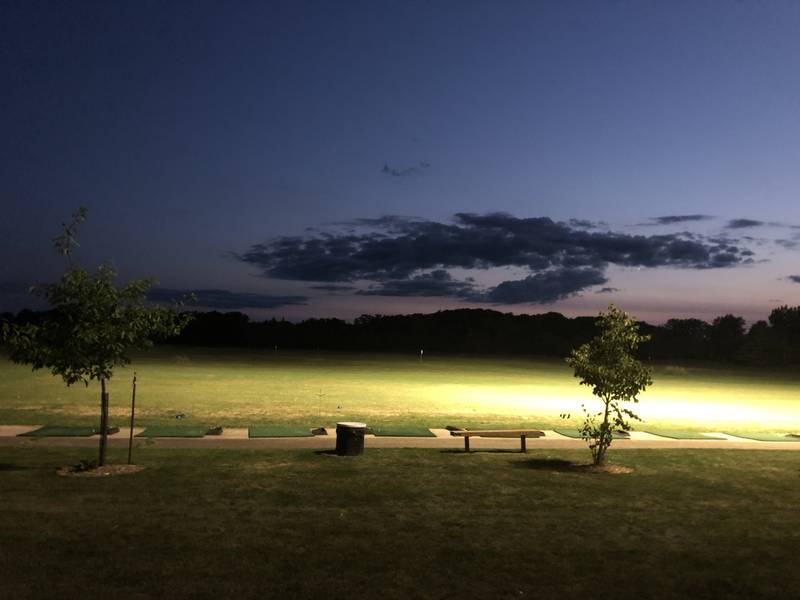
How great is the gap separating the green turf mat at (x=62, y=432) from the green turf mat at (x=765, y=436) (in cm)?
1976

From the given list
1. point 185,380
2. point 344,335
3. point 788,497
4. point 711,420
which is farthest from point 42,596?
point 344,335

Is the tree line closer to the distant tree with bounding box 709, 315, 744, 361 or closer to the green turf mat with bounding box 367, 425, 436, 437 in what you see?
the distant tree with bounding box 709, 315, 744, 361

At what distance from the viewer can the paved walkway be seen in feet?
60.5

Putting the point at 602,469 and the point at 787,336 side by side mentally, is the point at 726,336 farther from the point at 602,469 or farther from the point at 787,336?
the point at 602,469

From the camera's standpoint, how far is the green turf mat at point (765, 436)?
2242 cm

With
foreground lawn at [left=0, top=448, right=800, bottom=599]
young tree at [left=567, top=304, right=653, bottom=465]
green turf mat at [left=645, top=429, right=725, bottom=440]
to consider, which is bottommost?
foreground lawn at [left=0, top=448, right=800, bottom=599]

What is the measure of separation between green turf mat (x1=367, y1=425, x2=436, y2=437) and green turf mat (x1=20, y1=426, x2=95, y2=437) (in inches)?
316

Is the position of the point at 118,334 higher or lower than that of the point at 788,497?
higher

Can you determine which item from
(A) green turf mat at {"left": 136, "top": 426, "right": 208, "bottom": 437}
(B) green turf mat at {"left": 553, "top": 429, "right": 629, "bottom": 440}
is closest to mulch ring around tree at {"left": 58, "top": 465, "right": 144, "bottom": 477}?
(A) green turf mat at {"left": 136, "top": 426, "right": 208, "bottom": 437}

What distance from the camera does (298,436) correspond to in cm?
2064

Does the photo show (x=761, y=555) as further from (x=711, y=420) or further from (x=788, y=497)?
(x=711, y=420)

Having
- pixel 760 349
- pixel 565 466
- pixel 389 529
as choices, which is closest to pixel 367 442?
pixel 565 466

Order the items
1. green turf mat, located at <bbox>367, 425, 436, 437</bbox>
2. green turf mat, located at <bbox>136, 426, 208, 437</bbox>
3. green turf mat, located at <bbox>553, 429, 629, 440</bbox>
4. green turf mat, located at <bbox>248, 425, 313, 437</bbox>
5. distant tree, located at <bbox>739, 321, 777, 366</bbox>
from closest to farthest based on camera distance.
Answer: green turf mat, located at <bbox>136, 426, 208, 437</bbox>, green turf mat, located at <bbox>248, 425, 313, 437</bbox>, green turf mat, located at <bbox>367, 425, 436, 437</bbox>, green turf mat, located at <bbox>553, 429, 629, 440</bbox>, distant tree, located at <bbox>739, 321, 777, 366</bbox>

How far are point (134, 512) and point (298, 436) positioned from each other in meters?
9.32
